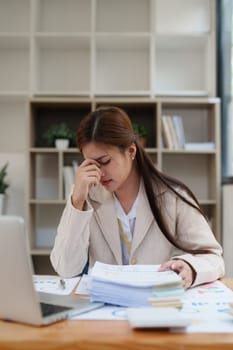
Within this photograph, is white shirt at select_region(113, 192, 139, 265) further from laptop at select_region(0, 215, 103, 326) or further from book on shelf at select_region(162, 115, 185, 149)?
book on shelf at select_region(162, 115, 185, 149)

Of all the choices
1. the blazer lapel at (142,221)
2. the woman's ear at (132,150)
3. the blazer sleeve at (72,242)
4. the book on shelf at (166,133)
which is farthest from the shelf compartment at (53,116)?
the blazer sleeve at (72,242)

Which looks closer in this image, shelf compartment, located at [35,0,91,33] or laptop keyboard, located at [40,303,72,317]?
laptop keyboard, located at [40,303,72,317]

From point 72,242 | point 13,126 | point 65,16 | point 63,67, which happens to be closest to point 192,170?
point 63,67

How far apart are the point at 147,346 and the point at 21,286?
0.79ft

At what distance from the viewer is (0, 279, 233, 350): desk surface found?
716 millimetres

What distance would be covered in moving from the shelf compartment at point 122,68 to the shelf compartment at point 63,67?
3.8 inches

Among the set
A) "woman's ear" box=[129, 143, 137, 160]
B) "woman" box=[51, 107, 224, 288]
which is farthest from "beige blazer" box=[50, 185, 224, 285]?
"woman's ear" box=[129, 143, 137, 160]

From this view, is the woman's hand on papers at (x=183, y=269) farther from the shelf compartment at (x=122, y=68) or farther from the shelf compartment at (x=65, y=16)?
the shelf compartment at (x=65, y=16)

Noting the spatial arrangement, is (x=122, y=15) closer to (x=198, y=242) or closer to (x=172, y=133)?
(x=172, y=133)

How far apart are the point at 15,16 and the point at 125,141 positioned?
2185 mm

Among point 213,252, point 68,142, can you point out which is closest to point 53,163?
point 68,142

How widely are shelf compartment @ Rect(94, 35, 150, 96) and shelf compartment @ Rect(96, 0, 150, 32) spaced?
0.15m

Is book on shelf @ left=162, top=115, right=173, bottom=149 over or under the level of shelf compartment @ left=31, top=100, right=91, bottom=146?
under

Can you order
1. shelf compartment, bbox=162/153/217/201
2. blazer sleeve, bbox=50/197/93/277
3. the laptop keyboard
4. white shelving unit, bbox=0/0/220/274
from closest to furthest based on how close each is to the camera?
the laptop keyboard → blazer sleeve, bbox=50/197/93/277 → white shelving unit, bbox=0/0/220/274 → shelf compartment, bbox=162/153/217/201
